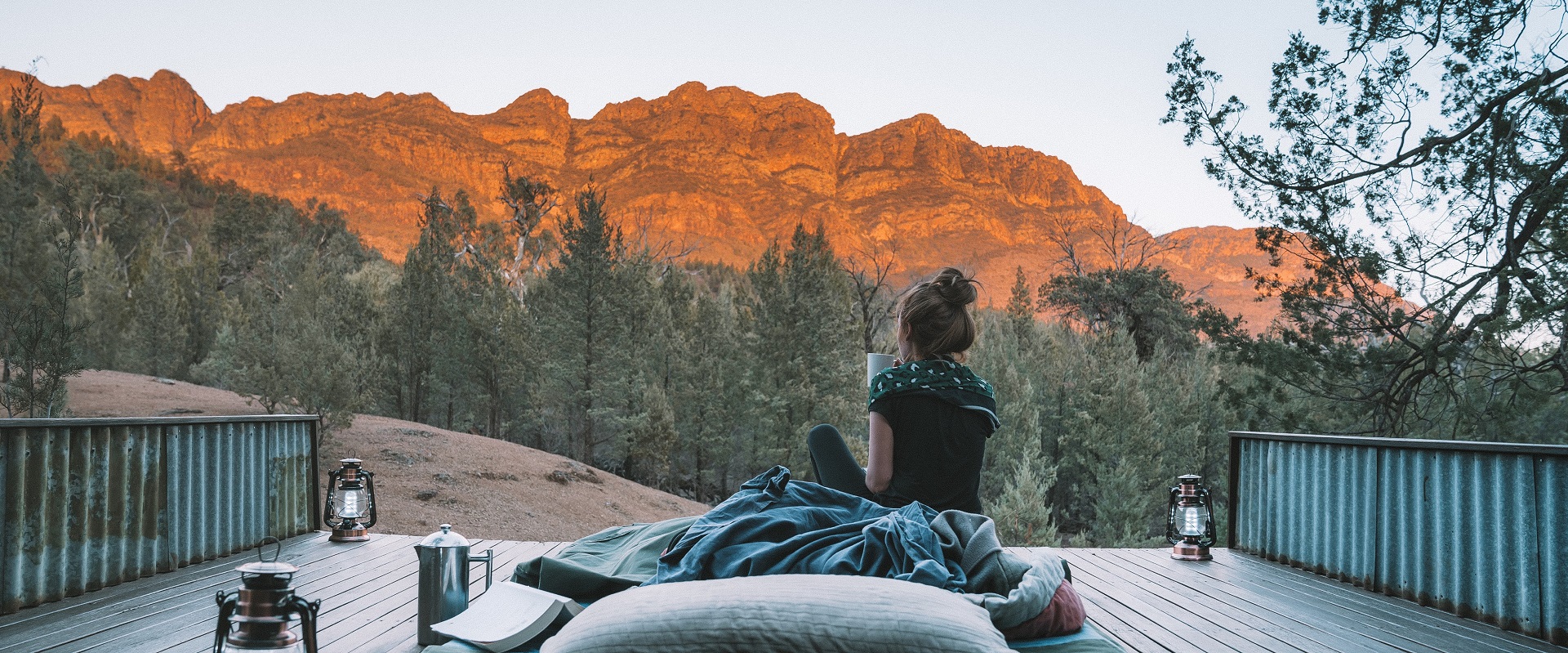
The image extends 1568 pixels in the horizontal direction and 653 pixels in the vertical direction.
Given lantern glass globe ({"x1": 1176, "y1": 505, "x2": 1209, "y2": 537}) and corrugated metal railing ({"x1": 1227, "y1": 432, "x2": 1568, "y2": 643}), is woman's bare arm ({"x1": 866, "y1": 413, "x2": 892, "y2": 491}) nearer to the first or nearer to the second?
corrugated metal railing ({"x1": 1227, "y1": 432, "x2": 1568, "y2": 643})

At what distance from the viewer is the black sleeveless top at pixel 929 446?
244 centimetres

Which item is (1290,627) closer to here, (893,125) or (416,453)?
(416,453)

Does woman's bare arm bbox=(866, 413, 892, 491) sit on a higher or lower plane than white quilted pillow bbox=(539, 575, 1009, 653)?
higher

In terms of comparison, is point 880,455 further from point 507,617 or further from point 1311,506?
point 1311,506

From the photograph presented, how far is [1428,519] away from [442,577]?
341 centimetres

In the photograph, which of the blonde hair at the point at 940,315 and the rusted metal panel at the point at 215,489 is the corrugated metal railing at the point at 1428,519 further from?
the rusted metal panel at the point at 215,489

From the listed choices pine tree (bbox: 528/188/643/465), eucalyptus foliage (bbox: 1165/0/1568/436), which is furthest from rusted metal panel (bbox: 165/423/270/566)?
A: pine tree (bbox: 528/188/643/465)

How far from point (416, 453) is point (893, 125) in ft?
226

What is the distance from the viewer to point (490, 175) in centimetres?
6731

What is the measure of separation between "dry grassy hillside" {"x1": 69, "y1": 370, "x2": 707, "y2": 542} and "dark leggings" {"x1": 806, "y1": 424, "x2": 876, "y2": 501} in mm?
10059

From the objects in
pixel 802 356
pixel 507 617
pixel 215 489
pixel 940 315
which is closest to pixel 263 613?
pixel 507 617

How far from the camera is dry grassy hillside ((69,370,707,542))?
12453mm

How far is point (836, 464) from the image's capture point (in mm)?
2613

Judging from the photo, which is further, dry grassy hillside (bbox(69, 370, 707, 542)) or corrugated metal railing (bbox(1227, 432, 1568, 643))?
dry grassy hillside (bbox(69, 370, 707, 542))
